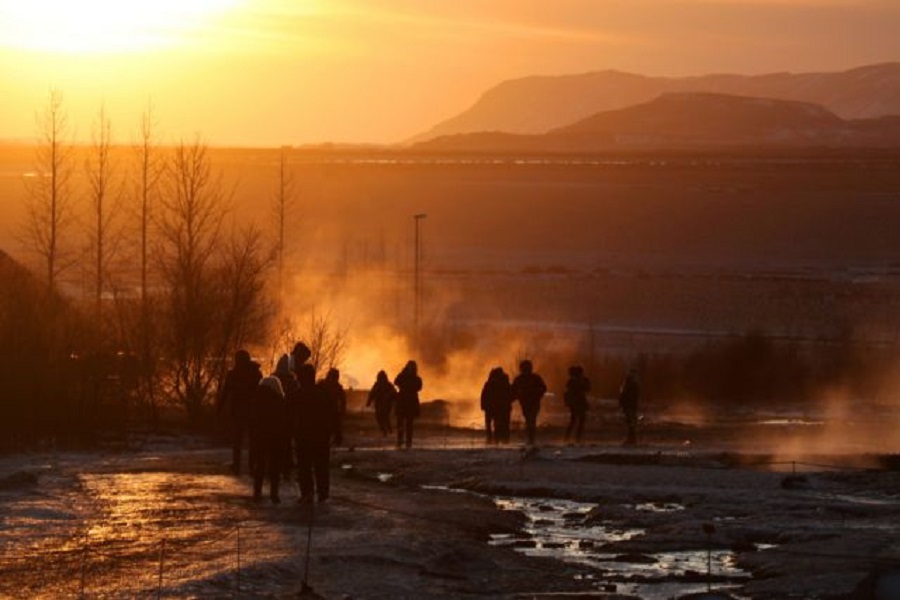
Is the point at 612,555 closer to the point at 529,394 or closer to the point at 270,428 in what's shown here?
the point at 270,428

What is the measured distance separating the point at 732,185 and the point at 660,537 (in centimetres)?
13218

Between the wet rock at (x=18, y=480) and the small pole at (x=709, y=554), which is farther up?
the wet rock at (x=18, y=480)

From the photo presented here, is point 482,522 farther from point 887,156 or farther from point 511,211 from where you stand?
point 887,156

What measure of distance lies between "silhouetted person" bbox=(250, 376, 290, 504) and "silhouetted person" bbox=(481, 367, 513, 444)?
11.1 metres

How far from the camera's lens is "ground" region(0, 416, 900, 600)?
60.8 ft

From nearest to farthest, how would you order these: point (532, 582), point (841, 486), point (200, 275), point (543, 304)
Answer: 1. point (532, 582)
2. point (841, 486)
3. point (200, 275)
4. point (543, 304)

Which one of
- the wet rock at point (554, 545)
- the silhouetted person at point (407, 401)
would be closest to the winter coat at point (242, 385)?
the wet rock at point (554, 545)

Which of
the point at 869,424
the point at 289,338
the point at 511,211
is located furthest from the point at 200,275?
the point at 511,211

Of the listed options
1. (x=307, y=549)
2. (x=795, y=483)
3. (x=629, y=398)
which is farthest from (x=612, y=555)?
(x=629, y=398)

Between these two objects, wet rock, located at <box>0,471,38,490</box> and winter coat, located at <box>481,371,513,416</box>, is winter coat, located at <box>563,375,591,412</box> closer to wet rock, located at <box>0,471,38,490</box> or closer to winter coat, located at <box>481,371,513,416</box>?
winter coat, located at <box>481,371,513,416</box>

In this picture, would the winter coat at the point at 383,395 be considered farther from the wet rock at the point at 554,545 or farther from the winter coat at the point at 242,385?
the wet rock at the point at 554,545

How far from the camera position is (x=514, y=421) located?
4447 cm

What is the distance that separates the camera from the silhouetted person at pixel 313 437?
77.3ft

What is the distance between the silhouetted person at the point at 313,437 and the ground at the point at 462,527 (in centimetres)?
30
